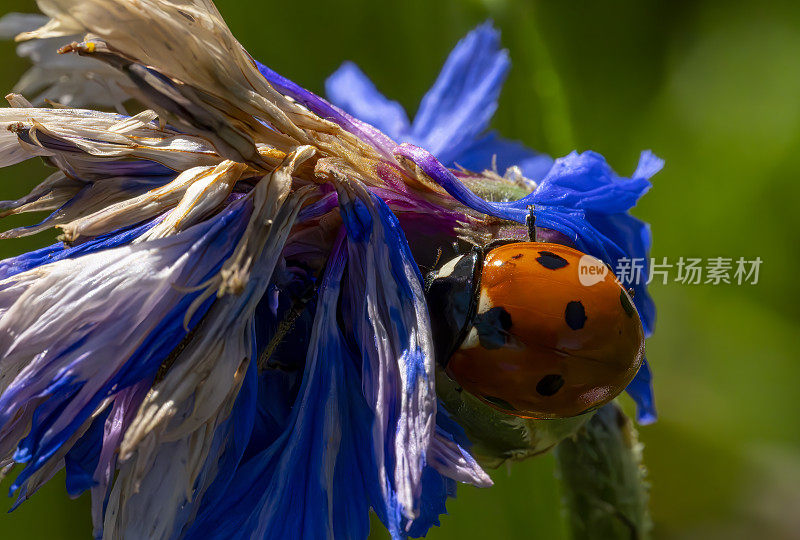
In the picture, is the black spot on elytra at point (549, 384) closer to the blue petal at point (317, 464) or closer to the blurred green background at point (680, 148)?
the blue petal at point (317, 464)

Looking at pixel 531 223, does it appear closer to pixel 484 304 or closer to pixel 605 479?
pixel 484 304

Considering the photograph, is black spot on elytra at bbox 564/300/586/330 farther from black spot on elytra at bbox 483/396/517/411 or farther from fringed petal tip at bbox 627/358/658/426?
fringed petal tip at bbox 627/358/658/426

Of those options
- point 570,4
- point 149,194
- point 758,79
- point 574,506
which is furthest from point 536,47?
point 149,194

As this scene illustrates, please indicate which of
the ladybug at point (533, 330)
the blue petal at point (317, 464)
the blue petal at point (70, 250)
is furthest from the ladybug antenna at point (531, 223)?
the blue petal at point (70, 250)

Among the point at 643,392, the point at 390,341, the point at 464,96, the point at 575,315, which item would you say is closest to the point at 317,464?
the point at 390,341

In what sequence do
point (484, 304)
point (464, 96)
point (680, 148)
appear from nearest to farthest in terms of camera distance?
point (484, 304) < point (464, 96) < point (680, 148)

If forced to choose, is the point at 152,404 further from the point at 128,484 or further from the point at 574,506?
the point at 574,506
